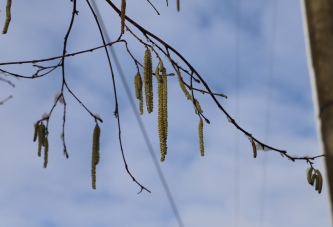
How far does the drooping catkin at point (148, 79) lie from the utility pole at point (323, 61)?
32 centimetres

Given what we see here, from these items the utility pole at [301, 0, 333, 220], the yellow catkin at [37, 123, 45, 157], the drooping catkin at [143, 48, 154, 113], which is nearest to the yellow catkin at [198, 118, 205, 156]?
the drooping catkin at [143, 48, 154, 113]

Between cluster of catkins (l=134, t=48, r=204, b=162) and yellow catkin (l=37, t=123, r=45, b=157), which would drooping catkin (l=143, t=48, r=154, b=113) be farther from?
yellow catkin (l=37, t=123, r=45, b=157)

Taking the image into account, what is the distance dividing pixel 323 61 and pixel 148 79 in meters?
0.34

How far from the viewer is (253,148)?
927mm

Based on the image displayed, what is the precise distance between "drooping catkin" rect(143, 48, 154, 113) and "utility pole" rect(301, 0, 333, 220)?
0.32 meters

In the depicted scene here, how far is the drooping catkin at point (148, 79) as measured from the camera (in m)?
0.81

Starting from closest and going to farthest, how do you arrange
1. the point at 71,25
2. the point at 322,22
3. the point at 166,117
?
the point at 166,117 < the point at 322,22 < the point at 71,25

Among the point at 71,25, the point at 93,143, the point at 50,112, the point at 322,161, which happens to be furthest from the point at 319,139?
the point at 50,112

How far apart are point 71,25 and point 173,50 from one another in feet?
1.30

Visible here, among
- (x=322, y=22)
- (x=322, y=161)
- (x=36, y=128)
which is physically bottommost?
(x=322, y=161)

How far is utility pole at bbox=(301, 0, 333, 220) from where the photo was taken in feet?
2.68

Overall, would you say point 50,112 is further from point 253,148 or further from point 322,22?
point 322,22

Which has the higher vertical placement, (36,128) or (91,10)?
(91,10)

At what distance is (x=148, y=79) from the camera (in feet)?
2.71
